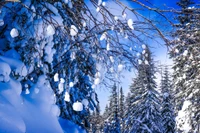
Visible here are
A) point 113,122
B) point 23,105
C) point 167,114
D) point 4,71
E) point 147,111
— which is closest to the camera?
point 4,71

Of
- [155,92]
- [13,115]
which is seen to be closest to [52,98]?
[13,115]

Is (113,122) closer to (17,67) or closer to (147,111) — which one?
(147,111)

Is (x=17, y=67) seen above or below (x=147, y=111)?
below

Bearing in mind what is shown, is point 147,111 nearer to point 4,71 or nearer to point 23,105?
point 23,105

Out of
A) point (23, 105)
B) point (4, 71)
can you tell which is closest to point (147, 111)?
point (23, 105)

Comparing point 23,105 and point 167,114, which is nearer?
point 23,105

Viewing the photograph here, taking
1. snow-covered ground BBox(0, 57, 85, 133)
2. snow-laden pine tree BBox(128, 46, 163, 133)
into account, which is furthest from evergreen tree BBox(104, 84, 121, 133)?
snow-covered ground BBox(0, 57, 85, 133)

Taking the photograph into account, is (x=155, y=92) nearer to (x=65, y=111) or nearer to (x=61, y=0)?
(x=65, y=111)

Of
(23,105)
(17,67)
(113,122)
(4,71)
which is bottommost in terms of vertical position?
(23,105)

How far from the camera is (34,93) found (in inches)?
134

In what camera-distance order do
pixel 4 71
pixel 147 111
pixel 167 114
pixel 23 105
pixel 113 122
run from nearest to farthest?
pixel 4 71 → pixel 23 105 → pixel 147 111 → pixel 167 114 → pixel 113 122

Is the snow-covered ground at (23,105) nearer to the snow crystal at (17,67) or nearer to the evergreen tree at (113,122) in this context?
the snow crystal at (17,67)

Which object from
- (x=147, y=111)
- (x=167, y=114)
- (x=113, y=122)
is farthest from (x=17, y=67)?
(x=113, y=122)

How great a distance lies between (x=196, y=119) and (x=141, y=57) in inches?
400
